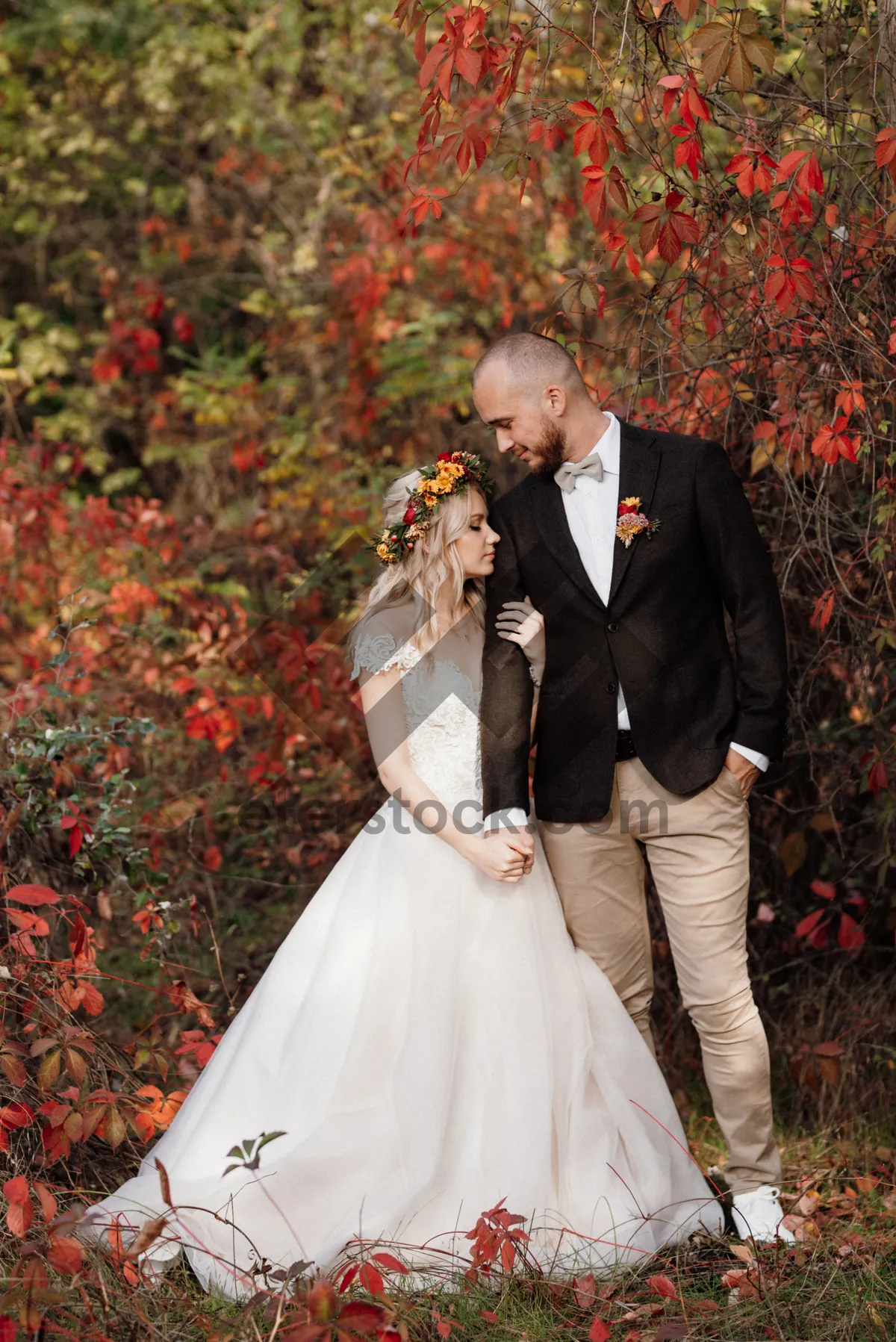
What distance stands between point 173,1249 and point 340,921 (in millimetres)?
868

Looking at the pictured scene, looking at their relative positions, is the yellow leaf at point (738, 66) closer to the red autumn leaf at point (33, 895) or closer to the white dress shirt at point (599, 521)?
the white dress shirt at point (599, 521)

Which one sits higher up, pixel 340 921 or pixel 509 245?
pixel 509 245

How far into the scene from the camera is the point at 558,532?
3254mm

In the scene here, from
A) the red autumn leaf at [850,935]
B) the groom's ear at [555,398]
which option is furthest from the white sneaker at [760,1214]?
the groom's ear at [555,398]

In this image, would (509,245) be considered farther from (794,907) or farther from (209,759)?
(794,907)

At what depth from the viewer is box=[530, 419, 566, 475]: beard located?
3.22 meters

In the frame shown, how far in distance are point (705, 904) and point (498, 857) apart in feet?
1.82

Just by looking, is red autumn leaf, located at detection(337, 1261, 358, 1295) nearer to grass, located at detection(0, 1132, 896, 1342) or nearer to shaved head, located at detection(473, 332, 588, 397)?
grass, located at detection(0, 1132, 896, 1342)

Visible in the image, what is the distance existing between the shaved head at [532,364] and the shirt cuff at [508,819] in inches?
42.6

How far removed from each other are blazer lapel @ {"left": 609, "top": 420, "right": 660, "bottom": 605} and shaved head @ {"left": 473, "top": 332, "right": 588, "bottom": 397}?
0.67ft

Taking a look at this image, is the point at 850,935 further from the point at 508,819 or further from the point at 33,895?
the point at 33,895

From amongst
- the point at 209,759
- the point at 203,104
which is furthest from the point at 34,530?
the point at 203,104

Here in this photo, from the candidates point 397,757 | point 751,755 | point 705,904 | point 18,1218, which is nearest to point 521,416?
point 397,757

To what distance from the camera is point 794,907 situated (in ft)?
14.4
